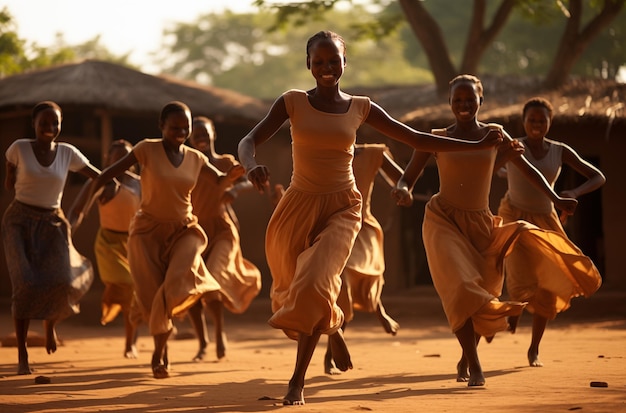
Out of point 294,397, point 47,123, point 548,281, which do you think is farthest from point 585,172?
point 47,123

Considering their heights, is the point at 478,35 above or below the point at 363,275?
above

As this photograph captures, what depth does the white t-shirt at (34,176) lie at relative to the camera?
8.51 meters

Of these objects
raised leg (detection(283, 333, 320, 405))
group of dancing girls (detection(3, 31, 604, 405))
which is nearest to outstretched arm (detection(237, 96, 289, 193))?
group of dancing girls (detection(3, 31, 604, 405))

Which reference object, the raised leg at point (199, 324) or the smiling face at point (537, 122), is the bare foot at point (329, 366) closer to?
the raised leg at point (199, 324)

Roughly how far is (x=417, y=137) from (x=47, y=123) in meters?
3.25

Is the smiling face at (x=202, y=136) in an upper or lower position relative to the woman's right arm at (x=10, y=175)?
upper

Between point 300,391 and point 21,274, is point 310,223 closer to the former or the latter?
point 300,391

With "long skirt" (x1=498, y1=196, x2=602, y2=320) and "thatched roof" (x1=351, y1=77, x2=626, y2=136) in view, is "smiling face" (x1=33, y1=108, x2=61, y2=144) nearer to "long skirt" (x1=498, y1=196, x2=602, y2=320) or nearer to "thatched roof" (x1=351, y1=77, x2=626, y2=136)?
"long skirt" (x1=498, y1=196, x2=602, y2=320)

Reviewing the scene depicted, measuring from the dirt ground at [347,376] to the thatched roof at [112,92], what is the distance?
374 cm

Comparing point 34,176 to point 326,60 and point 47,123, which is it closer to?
point 47,123

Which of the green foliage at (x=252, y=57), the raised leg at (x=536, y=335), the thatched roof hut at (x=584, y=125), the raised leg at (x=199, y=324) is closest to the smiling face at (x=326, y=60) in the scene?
the raised leg at (x=536, y=335)

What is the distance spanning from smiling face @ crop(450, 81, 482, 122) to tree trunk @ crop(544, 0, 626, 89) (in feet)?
37.7

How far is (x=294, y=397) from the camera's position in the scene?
6.08 meters

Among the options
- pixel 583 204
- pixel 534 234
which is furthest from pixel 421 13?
pixel 534 234
